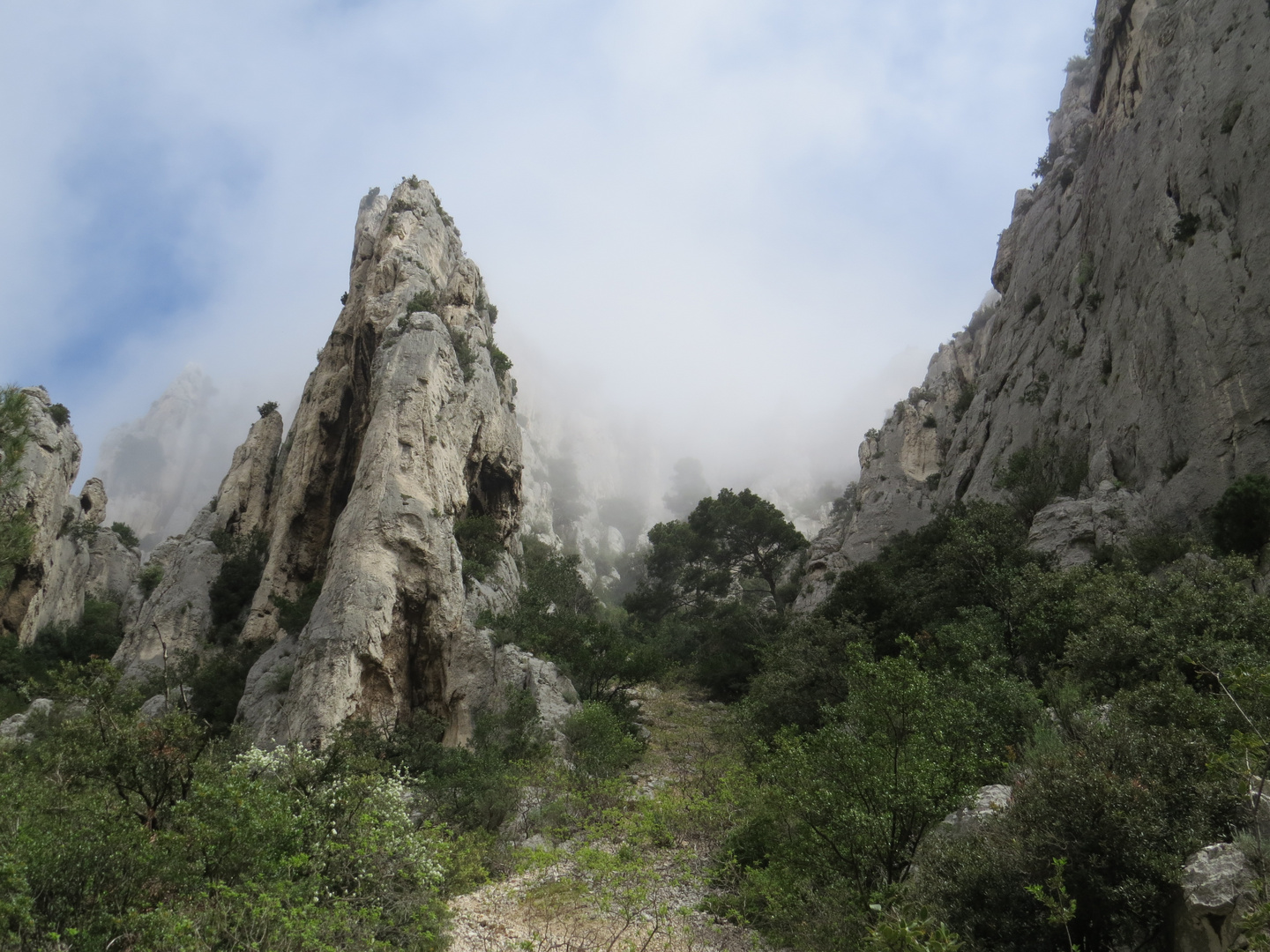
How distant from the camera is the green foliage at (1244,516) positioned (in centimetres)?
1593

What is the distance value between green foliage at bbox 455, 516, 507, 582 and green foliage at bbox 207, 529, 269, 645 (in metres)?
9.44

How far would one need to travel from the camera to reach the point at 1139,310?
24375mm

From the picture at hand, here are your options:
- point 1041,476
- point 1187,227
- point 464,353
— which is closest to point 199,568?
point 464,353

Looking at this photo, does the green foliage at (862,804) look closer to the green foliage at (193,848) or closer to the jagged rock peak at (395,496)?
the green foliage at (193,848)

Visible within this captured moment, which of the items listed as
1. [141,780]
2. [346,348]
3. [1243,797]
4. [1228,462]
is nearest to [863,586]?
[1228,462]

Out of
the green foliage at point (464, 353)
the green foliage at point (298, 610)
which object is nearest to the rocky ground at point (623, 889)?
the green foliage at point (298, 610)

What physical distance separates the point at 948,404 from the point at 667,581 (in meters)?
22.0

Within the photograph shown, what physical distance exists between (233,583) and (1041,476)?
35124 millimetres

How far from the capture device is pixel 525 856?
12.3 metres

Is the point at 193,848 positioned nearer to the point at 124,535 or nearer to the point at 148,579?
the point at 148,579

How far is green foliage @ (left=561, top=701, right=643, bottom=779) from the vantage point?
1752 cm

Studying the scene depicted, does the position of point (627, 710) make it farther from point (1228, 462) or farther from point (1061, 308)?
point (1061, 308)

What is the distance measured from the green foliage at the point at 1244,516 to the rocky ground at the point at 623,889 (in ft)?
43.3

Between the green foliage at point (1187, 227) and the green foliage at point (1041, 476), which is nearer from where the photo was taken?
the green foliage at point (1187, 227)
